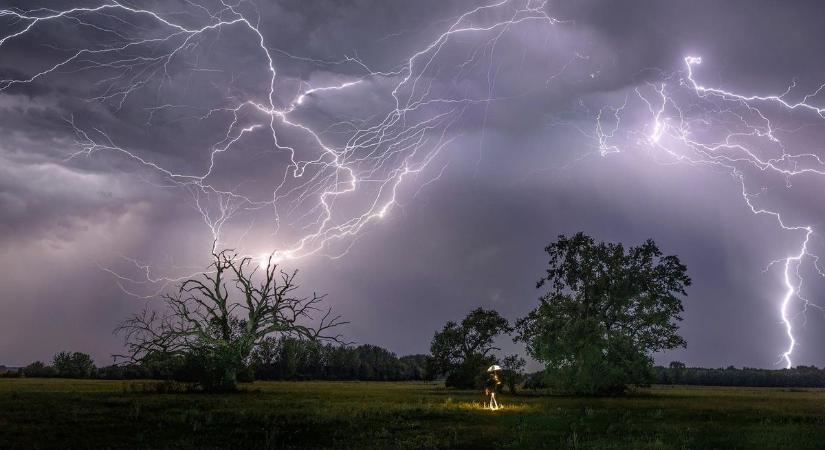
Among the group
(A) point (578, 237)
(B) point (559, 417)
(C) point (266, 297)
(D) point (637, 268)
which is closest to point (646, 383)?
(D) point (637, 268)

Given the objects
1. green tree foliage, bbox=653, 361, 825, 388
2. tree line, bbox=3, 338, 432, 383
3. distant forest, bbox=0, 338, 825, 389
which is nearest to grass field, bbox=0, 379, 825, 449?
tree line, bbox=3, 338, 432, 383

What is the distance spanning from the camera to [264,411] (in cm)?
2052

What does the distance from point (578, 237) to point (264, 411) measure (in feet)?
98.4

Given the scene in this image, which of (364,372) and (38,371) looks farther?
(364,372)

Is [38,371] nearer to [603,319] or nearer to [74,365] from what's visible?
[74,365]

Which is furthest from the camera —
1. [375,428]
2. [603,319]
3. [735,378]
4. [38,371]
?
[735,378]

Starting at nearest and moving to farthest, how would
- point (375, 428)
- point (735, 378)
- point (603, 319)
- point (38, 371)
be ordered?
point (375, 428), point (603, 319), point (38, 371), point (735, 378)

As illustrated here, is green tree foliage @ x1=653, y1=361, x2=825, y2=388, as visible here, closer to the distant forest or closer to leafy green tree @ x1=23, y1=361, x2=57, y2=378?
the distant forest

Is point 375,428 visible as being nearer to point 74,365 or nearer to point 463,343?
point 463,343

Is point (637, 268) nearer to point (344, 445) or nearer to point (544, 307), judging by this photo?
point (544, 307)

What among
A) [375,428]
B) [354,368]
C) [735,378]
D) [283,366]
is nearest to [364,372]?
[354,368]

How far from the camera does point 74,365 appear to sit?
70750 millimetres

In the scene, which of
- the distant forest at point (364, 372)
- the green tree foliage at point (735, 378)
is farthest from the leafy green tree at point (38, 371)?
the green tree foliage at point (735, 378)

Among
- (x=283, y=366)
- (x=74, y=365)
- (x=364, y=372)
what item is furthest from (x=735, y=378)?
(x=74, y=365)
